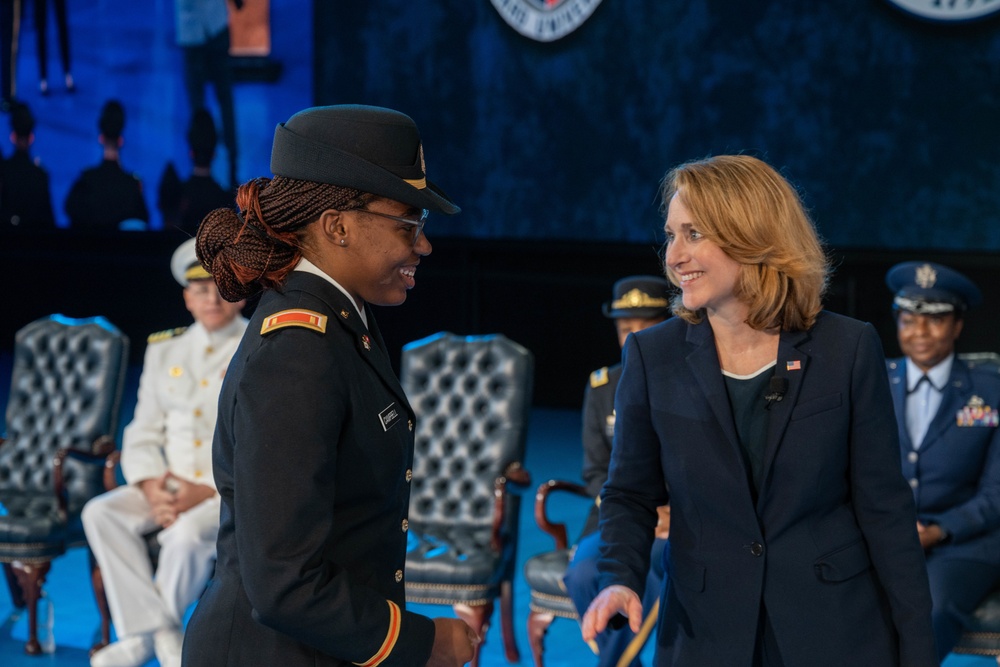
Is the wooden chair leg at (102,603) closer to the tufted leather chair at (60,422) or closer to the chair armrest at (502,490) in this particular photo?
the tufted leather chair at (60,422)

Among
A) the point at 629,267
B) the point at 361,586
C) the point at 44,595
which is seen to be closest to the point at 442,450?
the point at 44,595

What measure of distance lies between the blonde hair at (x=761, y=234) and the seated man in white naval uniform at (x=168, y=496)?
2.69 meters

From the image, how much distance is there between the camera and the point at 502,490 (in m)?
4.31

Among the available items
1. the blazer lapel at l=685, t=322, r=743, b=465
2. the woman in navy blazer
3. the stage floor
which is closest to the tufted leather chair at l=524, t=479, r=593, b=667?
the woman in navy blazer

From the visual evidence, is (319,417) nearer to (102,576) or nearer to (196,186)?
(102,576)

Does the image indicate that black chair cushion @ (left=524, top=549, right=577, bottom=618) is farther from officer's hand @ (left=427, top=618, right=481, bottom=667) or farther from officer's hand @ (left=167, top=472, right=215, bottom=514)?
officer's hand @ (left=427, top=618, right=481, bottom=667)

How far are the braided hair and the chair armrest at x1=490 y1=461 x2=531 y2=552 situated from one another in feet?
8.76

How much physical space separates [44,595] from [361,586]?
347 cm

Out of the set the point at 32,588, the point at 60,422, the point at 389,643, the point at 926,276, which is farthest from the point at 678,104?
the point at 389,643

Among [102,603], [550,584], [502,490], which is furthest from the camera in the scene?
[102,603]

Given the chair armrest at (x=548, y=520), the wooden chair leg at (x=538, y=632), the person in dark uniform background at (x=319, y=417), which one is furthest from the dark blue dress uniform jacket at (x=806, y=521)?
the chair armrest at (x=548, y=520)

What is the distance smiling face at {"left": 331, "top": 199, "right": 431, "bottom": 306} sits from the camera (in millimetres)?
1681

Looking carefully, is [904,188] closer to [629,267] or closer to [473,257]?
[629,267]

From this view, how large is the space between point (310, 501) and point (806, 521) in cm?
96
